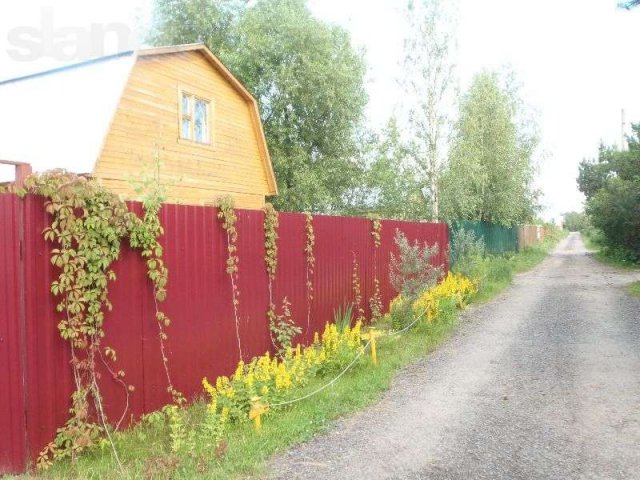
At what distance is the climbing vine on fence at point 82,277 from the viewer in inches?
152

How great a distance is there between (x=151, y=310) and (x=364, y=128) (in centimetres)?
2380

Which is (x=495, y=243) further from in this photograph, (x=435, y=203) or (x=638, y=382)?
(x=638, y=382)

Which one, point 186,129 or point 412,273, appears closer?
point 412,273

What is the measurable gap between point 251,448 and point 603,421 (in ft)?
10.6

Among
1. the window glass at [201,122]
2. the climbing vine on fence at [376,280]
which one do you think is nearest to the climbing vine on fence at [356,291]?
the climbing vine on fence at [376,280]

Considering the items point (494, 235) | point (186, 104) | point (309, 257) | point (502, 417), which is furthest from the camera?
point (494, 235)

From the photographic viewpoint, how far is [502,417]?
201 inches

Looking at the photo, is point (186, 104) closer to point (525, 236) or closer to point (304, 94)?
point (304, 94)

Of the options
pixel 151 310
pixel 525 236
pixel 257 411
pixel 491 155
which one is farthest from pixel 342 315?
pixel 525 236

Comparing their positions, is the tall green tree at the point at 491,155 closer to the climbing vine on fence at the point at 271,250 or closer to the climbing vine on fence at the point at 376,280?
the climbing vine on fence at the point at 376,280

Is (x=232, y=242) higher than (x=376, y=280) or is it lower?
higher

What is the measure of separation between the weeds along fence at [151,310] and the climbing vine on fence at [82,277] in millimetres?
76

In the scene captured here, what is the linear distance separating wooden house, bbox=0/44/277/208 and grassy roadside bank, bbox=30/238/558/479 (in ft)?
19.9

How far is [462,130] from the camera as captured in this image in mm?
23156
